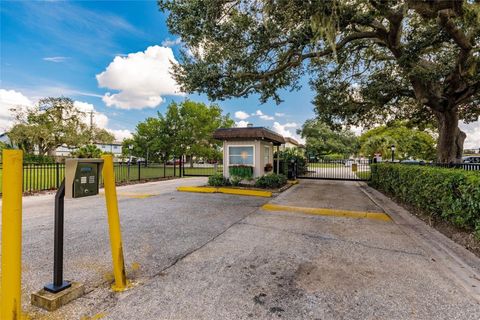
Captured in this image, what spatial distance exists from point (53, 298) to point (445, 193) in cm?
606

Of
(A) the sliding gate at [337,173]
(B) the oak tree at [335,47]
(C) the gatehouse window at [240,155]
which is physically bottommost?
(A) the sliding gate at [337,173]

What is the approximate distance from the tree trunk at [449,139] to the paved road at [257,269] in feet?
21.5

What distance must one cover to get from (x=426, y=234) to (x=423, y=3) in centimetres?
471

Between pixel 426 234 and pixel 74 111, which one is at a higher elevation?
pixel 74 111

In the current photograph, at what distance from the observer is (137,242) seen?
152 inches

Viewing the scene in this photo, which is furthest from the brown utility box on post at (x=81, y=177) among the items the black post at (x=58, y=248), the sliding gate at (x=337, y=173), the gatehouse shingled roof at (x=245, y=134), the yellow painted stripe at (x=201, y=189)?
the sliding gate at (x=337, y=173)

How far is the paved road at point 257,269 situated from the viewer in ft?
7.14

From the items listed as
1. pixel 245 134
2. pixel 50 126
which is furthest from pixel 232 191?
pixel 50 126

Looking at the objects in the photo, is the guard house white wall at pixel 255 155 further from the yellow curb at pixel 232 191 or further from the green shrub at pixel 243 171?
the yellow curb at pixel 232 191

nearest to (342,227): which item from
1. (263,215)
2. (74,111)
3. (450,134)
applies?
(263,215)

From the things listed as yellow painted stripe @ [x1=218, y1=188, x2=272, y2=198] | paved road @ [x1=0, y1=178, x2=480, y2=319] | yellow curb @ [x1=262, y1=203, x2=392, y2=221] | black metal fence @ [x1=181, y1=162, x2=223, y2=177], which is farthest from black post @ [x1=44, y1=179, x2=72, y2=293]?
black metal fence @ [x1=181, y1=162, x2=223, y2=177]

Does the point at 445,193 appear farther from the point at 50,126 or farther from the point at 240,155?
the point at 50,126

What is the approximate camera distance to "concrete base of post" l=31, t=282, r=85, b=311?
211 cm

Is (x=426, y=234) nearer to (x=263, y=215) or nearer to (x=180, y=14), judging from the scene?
(x=263, y=215)
